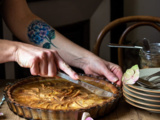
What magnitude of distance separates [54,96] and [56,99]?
3 cm

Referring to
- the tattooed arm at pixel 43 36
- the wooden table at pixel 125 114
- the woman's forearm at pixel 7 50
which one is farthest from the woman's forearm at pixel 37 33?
the wooden table at pixel 125 114

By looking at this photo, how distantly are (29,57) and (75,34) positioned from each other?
203 cm

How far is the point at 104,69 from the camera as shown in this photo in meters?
1.27

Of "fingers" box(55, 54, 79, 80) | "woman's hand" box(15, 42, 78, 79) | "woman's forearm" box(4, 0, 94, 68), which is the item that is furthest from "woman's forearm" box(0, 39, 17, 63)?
"woman's forearm" box(4, 0, 94, 68)

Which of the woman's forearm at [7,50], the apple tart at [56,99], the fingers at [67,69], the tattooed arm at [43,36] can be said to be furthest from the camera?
the tattooed arm at [43,36]

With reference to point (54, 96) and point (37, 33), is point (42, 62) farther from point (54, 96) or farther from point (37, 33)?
point (37, 33)

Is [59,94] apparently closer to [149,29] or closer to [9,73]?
[9,73]

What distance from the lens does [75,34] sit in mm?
Result: 3090

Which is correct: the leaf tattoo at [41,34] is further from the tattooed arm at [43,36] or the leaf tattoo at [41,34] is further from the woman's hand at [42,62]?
the woman's hand at [42,62]

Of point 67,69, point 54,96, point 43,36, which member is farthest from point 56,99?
point 43,36

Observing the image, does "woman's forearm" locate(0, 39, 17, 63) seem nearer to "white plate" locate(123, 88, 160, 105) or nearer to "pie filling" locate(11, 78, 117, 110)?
"pie filling" locate(11, 78, 117, 110)

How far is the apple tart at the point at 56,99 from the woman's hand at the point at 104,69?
5cm

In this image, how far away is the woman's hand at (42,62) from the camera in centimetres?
107

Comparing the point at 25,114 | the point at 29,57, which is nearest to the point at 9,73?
the point at 29,57
